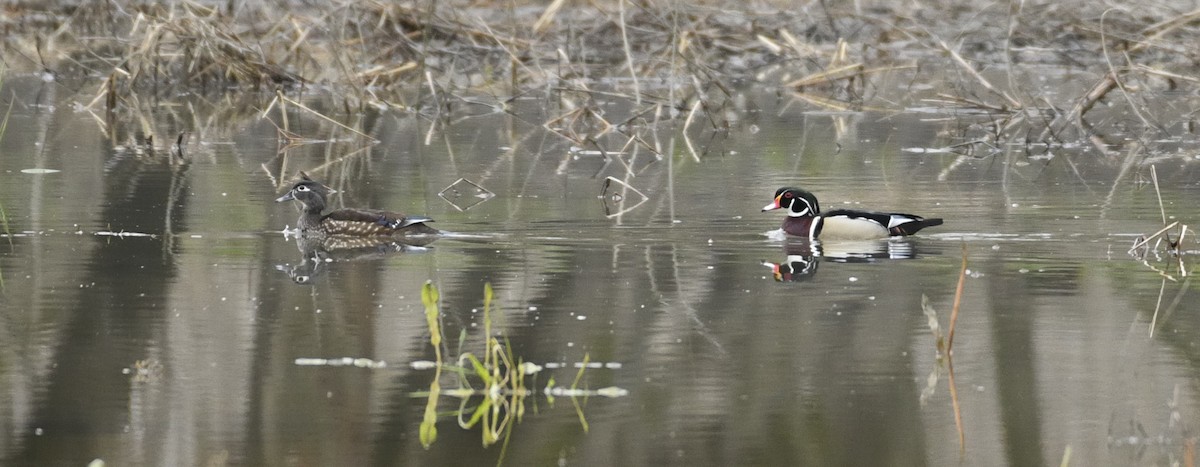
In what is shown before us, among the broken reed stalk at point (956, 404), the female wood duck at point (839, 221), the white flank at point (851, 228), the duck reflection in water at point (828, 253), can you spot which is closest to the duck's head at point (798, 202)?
the female wood duck at point (839, 221)

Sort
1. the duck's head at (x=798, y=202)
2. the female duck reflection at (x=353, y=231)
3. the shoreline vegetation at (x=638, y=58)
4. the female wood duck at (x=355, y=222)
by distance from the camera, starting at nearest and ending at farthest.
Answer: the female duck reflection at (x=353, y=231)
the female wood duck at (x=355, y=222)
the duck's head at (x=798, y=202)
the shoreline vegetation at (x=638, y=58)

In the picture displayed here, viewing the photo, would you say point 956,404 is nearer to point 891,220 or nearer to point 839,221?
point 891,220

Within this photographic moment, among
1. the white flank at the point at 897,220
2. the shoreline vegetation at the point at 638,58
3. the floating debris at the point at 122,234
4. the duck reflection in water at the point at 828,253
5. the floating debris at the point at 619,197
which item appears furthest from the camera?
the shoreline vegetation at the point at 638,58

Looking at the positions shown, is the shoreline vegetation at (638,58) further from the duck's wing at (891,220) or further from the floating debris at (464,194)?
→ the duck's wing at (891,220)

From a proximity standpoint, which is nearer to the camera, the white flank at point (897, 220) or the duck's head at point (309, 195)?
the white flank at point (897, 220)

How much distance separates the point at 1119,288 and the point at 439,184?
5.43 meters

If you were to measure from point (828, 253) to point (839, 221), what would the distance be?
2.21ft

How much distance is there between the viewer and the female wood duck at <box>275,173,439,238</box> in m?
10.3

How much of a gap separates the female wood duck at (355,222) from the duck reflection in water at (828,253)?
1909 mm

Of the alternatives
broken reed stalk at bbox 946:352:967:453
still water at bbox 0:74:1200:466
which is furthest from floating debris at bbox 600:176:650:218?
broken reed stalk at bbox 946:352:967:453

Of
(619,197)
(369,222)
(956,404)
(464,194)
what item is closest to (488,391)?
(956,404)

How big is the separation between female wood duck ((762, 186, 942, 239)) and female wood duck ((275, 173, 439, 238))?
191cm

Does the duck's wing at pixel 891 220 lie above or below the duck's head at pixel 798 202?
below

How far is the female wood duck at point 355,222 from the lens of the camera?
1029 centimetres
